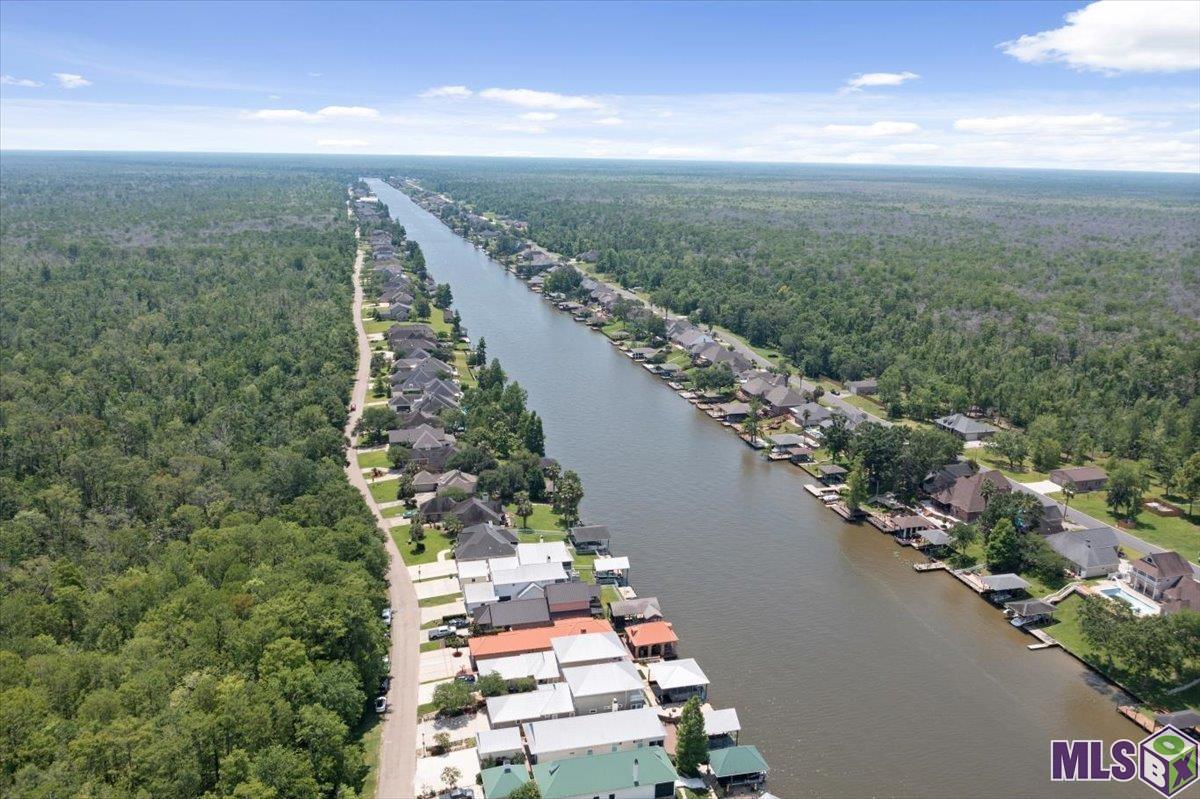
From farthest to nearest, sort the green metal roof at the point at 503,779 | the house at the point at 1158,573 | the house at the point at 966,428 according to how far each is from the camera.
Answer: the house at the point at 966,428 → the house at the point at 1158,573 → the green metal roof at the point at 503,779

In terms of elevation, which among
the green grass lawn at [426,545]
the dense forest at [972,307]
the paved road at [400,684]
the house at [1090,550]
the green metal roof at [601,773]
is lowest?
the paved road at [400,684]

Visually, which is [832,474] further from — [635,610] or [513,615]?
[513,615]

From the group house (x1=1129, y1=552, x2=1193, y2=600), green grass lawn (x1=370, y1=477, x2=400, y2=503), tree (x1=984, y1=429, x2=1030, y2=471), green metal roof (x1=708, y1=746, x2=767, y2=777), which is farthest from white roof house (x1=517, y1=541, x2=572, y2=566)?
tree (x1=984, y1=429, x2=1030, y2=471)

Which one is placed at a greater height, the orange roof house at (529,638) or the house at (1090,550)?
the house at (1090,550)

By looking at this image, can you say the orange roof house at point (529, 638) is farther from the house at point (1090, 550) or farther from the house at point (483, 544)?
the house at point (1090, 550)

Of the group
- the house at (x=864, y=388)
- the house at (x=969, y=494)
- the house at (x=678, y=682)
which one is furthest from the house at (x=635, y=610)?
the house at (x=864, y=388)

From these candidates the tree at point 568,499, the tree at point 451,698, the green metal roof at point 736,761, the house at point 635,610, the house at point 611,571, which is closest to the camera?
the green metal roof at point 736,761

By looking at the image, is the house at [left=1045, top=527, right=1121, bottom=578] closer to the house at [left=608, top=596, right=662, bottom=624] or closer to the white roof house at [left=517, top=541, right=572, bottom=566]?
the house at [left=608, top=596, right=662, bottom=624]
